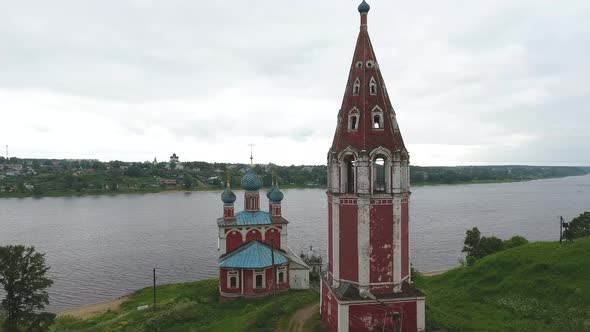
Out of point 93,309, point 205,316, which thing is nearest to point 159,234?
point 93,309

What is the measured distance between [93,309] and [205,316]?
14.7 m

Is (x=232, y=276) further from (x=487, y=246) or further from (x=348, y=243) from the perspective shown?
(x=487, y=246)

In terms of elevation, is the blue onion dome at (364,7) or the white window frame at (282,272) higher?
the blue onion dome at (364,7)

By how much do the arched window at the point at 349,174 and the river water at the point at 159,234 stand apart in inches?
1108

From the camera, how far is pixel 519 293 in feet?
68.3

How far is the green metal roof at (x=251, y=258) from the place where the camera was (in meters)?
26.3

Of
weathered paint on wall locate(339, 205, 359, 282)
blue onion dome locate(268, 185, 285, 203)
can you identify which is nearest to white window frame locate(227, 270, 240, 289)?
blue onion dome locate(268, 185, 285, 203)

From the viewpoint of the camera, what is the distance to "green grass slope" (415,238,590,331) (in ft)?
56.4

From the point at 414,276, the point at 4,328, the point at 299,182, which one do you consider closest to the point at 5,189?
the point at 299,182

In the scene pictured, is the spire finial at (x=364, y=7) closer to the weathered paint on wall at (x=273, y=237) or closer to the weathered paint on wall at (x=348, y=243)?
the weathered paint on wall at (x=348, y=243)

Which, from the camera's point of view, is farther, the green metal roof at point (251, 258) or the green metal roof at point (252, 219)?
Answer: the green metal roof at point (252, 219)

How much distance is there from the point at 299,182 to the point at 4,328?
454 feet

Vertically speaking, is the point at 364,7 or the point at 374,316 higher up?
the point at 364,7

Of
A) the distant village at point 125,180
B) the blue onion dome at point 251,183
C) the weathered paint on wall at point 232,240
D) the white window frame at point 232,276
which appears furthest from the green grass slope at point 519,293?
the distant village at point 125,180
